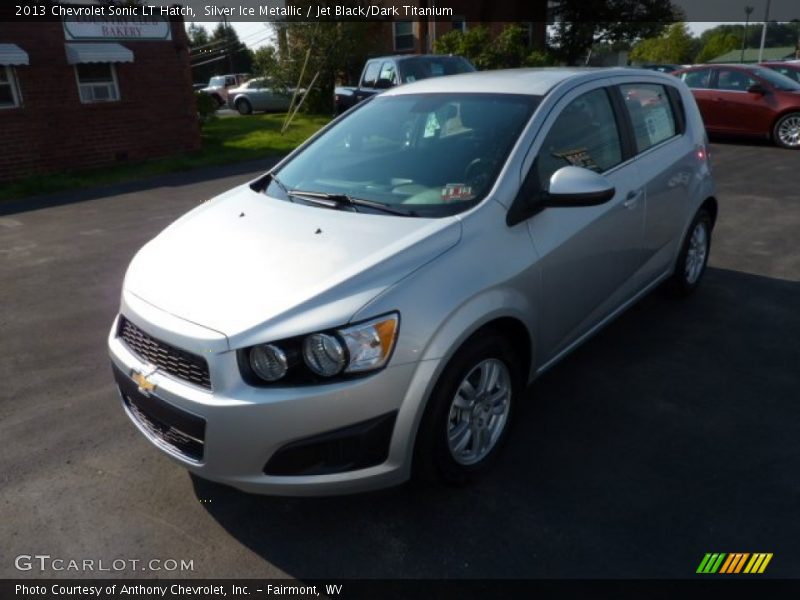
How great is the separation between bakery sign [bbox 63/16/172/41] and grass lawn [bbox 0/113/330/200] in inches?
103

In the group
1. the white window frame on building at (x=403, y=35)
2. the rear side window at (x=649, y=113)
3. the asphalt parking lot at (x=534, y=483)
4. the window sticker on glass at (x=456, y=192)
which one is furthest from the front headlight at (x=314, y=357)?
the white window frame on building at (x=403, y=35)

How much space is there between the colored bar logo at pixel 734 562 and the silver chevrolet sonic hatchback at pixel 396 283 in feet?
3.18

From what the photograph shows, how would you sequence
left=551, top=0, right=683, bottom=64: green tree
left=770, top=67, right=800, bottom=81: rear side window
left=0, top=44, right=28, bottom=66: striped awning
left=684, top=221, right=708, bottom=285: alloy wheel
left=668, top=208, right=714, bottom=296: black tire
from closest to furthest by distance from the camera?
left=668, top=208, right=714, bottom=296: black tire, left=684, top=221, right=708, bottom=285: alloy wheel, left=0, top=44, right=28, bottom=66: striped awning, left=770, top=67, right=800, bottom=81: rear side window, left=551, top=0, right=683, bottom=64: green tree

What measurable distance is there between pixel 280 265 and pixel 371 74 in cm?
1254

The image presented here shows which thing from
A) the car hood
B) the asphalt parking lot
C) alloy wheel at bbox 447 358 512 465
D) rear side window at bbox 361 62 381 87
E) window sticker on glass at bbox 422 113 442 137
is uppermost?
rear side window at bbox 361 62 381 87

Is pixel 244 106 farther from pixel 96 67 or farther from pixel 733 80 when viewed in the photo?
pixel 733 80

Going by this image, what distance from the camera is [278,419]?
2309 mm

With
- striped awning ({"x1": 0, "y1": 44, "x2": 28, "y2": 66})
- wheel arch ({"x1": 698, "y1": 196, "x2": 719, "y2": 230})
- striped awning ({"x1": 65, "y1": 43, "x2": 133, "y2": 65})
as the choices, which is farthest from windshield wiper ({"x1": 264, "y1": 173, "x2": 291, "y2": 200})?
striped awning ({"x1": 65, "y1": 43, "x2": 133, "y2": 65})

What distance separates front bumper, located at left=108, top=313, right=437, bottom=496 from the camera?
7.59 feet

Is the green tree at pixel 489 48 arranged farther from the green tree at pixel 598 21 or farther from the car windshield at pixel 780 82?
the car windshield at pixel 780 82

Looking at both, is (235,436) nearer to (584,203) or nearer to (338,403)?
(338,403)

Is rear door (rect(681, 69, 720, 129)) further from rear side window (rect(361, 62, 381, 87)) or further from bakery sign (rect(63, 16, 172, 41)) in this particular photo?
→ bakery sign (rect(63, 16, 172, 41))

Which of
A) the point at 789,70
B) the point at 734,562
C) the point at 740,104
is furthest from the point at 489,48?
the point at 734,562

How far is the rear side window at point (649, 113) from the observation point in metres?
4.02
